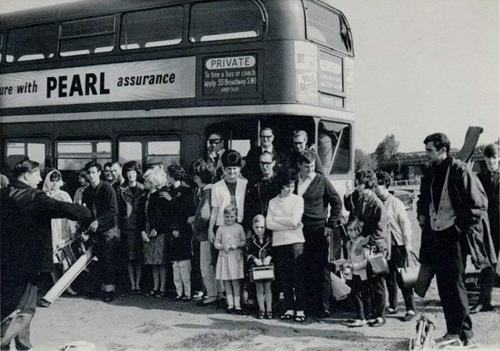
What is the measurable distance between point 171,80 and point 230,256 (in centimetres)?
228

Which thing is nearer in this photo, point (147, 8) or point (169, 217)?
point (169, 217)

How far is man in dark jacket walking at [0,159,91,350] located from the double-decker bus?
241 centimetres

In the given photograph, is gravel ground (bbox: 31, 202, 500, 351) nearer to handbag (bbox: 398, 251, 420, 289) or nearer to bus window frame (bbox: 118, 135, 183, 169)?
handbag (bbox: 398, 251, 420, 289)

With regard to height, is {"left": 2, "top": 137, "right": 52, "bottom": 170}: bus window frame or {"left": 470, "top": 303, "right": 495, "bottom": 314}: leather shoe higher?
{"left": 2, "top": 137, "right": 52, "bottom": 170}: bus window frame

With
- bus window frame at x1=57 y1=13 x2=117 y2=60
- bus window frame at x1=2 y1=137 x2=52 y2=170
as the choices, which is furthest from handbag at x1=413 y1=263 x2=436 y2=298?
bus window frame at x1=2 y1=137 x2=52 y2=170

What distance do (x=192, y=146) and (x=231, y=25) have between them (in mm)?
1393

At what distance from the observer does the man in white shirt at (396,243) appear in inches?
196

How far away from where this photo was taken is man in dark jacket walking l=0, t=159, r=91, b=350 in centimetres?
398

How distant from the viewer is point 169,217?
582 cm

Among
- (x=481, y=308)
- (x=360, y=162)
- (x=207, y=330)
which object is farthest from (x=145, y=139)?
(x=360, y=162)

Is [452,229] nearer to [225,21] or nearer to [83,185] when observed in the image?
[225,21]

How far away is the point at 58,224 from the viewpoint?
6.16 m

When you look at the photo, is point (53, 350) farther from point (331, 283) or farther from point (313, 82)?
point (313, 82)

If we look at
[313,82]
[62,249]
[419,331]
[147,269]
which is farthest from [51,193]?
[419,331]
